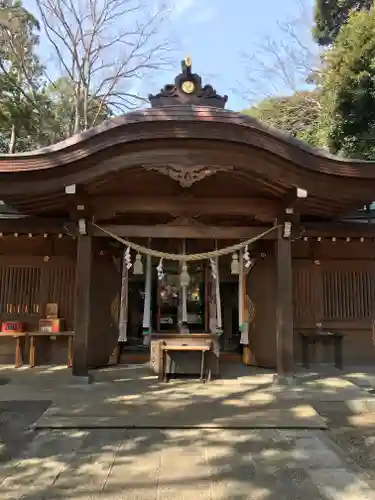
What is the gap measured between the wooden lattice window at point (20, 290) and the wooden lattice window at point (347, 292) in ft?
18.9

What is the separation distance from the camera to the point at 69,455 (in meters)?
4.21

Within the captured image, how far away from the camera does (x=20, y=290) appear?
847 cm

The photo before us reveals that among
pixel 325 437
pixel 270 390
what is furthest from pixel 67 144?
pixel 325 437

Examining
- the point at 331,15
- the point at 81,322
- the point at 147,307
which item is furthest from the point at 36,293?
the point at 331,15

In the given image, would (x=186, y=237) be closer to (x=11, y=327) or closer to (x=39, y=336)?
(x=39, y=336)

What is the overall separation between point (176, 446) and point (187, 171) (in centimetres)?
371

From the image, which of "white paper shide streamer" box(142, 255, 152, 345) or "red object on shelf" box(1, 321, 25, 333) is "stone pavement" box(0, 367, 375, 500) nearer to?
"white paper shide streamer" box(142, 255, 152, 345)

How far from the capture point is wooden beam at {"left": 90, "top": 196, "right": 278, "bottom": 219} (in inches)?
285

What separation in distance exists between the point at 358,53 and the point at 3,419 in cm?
1207

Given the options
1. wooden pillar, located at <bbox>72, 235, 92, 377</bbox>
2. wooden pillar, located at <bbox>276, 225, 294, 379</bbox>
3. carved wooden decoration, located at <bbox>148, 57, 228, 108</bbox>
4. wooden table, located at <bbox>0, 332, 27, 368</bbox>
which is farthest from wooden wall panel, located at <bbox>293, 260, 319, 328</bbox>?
wooden table, located at <bbox>0, 332, 27, 368</bbox>

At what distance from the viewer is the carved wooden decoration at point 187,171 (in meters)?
6.29

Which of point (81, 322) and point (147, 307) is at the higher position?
point (147, 307)

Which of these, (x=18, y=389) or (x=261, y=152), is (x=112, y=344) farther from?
(x=261, y=152)

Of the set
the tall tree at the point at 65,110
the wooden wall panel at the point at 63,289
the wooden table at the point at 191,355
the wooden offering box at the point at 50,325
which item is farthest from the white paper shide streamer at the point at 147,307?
the tall tree at the point at 65,110
